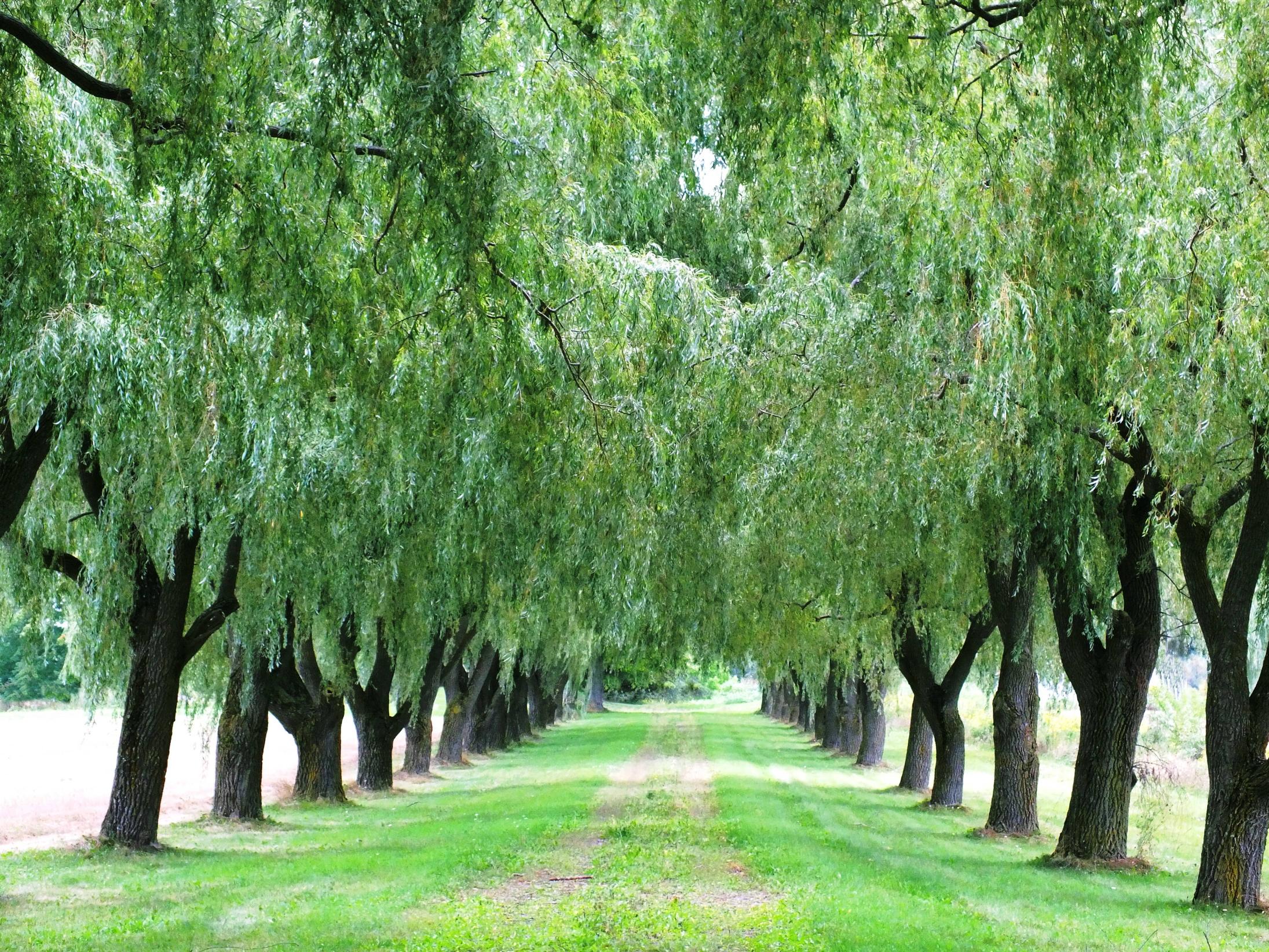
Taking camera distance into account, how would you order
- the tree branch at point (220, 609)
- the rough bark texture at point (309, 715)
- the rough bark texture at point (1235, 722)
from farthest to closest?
the rough bark texture at point (309, 715) → the tree branch at point (220, 609) → the rough bark texture at point (1235, 722)

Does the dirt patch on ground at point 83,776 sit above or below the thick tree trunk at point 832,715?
below

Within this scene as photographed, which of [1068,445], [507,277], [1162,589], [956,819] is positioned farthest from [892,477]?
[956,819]

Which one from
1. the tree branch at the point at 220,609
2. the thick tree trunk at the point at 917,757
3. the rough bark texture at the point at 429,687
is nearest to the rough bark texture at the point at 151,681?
the tree branch at the point at 220,609

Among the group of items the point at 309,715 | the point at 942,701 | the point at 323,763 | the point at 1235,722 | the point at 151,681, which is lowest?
the point at 323,763

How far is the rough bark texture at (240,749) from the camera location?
15.3m

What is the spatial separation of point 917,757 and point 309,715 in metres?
12.5

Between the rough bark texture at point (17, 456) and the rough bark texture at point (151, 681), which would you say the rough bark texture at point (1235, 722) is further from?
the rough bark texture at point (151, 681)

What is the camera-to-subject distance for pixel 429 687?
22891 mm

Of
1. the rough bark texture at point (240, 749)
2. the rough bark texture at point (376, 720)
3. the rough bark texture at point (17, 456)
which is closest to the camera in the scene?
the rough bark texture at point (17, 456)

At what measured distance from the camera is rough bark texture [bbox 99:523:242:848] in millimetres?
11867

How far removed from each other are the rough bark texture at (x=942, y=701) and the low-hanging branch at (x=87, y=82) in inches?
592

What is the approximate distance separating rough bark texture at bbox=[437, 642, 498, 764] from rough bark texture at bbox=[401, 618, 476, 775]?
2.38 ft

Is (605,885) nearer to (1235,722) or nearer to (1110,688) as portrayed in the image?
(1235,722)

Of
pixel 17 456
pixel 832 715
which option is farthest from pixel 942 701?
pixel 832 715
